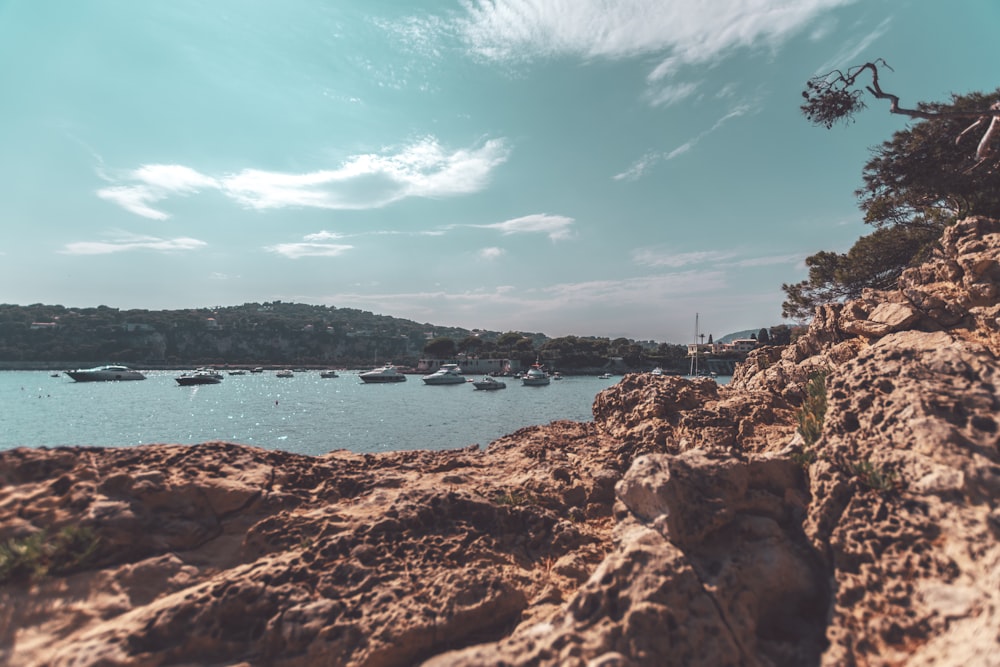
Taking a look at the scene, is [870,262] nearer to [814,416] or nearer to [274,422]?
[814,416]

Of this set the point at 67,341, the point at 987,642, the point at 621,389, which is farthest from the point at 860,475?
the point at 67,341

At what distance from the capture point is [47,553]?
16.3ft

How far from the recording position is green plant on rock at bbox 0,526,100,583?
4.77 metres

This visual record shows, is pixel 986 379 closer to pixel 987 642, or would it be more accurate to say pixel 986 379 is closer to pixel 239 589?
pixel 987 642

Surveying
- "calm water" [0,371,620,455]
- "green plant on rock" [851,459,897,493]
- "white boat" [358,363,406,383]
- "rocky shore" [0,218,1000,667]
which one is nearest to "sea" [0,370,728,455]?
"calm water" [0,371,620,455]

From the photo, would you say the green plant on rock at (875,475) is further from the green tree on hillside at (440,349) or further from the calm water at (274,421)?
the green tree on hillside at (440,349)

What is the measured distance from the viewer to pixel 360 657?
4.66 m

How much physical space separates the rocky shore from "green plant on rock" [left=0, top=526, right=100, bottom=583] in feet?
0.09

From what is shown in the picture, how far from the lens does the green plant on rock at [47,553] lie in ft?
15.6

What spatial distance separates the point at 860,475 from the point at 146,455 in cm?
1025

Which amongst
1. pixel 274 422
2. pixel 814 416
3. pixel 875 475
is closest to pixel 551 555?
pixel 875 475

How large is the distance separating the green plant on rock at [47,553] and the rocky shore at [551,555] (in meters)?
0.03

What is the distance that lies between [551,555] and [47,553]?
246 inches

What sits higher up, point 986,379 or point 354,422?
point 986,379
